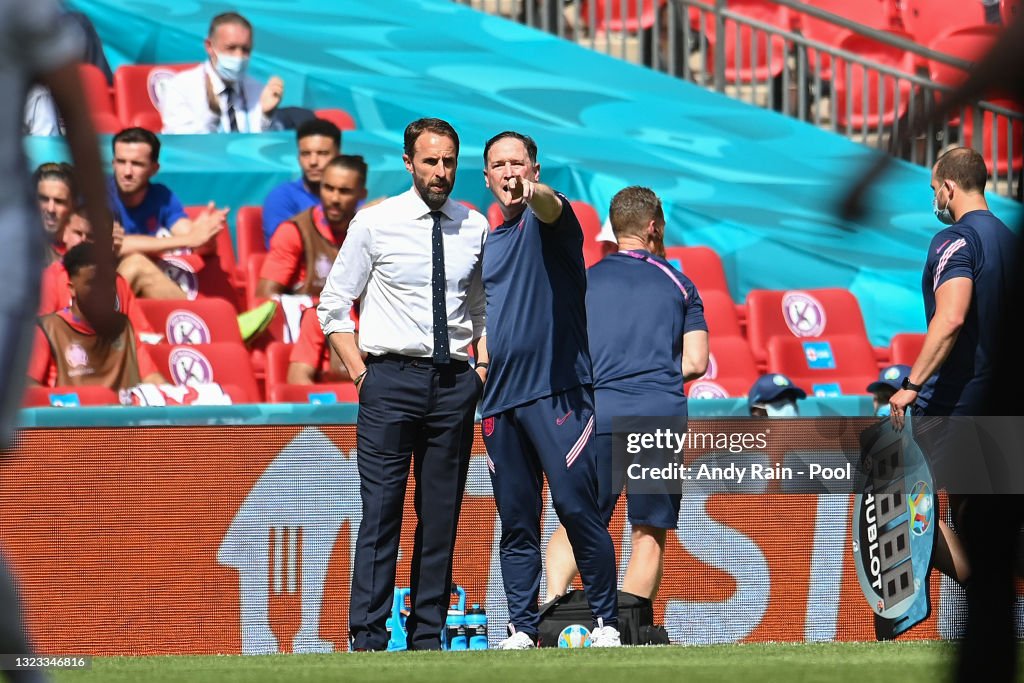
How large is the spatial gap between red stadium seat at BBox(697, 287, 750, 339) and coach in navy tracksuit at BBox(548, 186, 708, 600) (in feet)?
10.5

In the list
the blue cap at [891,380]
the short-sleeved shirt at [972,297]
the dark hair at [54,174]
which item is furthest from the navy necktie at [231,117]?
the short-sleeved shirt at [972,297]

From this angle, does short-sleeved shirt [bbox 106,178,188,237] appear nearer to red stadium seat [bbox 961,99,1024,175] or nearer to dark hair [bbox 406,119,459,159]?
dark hair [bbox 406,119,459,159]

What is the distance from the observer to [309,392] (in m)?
8.80

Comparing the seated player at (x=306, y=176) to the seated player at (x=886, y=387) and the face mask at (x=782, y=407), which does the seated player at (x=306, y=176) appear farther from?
the seated player at (x=886, y=387)

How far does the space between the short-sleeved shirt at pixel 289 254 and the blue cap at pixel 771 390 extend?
3.08 metres

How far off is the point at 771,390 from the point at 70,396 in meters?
3.51

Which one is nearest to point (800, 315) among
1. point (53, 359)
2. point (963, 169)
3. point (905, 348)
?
point (905, 348)

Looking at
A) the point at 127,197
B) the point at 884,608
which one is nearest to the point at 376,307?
the point at 884,608

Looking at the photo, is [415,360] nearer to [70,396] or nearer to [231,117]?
[70,396]

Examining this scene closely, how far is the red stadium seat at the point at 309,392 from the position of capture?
875 cm

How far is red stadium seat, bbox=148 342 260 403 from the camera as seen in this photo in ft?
29.2

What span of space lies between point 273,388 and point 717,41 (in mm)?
6545

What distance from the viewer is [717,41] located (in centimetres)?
1402

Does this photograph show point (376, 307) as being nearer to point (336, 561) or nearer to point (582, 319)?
point (582, 319)
